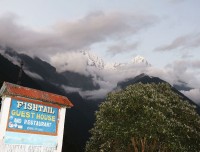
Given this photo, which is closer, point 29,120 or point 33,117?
point 29,120

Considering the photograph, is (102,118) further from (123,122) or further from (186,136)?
(186,136)

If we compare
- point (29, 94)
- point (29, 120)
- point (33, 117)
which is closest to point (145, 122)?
point (33, 117)

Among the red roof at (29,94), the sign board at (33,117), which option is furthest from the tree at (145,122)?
the sign board at (33,117)

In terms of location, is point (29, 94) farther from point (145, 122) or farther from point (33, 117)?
point (145, 122)

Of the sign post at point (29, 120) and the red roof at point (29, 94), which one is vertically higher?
the red roof at point (29, 94)

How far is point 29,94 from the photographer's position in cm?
1925

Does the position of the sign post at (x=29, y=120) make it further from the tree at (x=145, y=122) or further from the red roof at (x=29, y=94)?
the tree at (x=145, y=122)

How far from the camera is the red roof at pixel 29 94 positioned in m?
18.6

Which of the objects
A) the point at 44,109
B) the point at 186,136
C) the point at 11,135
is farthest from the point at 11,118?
the point at 186,136

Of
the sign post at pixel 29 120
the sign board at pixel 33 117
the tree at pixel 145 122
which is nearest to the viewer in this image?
the sign post at pixel 29 120

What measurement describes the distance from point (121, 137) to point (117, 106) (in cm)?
363

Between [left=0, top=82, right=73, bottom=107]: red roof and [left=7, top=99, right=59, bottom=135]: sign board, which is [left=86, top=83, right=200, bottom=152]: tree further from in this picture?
[left=7, top=99, right=59, bottom=135]: sign board

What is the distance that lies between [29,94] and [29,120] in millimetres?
1742

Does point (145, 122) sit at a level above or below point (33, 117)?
above
